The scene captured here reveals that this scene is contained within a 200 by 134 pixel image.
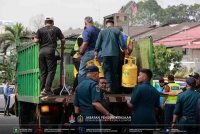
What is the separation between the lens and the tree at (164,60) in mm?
43750

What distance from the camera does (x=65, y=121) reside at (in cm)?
1188

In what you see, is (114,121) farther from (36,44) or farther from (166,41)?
(166,41)

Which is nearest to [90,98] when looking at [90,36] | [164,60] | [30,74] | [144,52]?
[90,36]

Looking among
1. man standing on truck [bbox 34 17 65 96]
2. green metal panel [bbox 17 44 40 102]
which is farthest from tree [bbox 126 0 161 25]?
man standing on truck [bbox 34 17 65 96]

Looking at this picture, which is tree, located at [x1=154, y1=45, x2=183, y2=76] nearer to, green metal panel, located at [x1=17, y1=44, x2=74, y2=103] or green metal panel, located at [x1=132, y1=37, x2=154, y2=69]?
green metal panel, located at [x1=17, y1=44, x2=74, y2=103]

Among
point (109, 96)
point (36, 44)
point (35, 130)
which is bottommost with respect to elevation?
point (35, 130)

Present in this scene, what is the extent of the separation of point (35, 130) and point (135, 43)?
2.71 meters

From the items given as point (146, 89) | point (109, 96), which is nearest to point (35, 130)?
point (109, 96)

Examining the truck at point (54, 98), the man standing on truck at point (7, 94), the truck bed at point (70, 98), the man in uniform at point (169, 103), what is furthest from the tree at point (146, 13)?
the truck bed at point (70, 98)

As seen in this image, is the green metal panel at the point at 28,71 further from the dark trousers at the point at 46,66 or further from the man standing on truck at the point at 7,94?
the man standing on truck at the point at 7,94

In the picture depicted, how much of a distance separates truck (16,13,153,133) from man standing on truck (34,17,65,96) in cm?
15

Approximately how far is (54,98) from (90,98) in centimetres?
256

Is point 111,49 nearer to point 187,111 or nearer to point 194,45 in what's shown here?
point 187,111

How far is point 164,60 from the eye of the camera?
1788 inches
